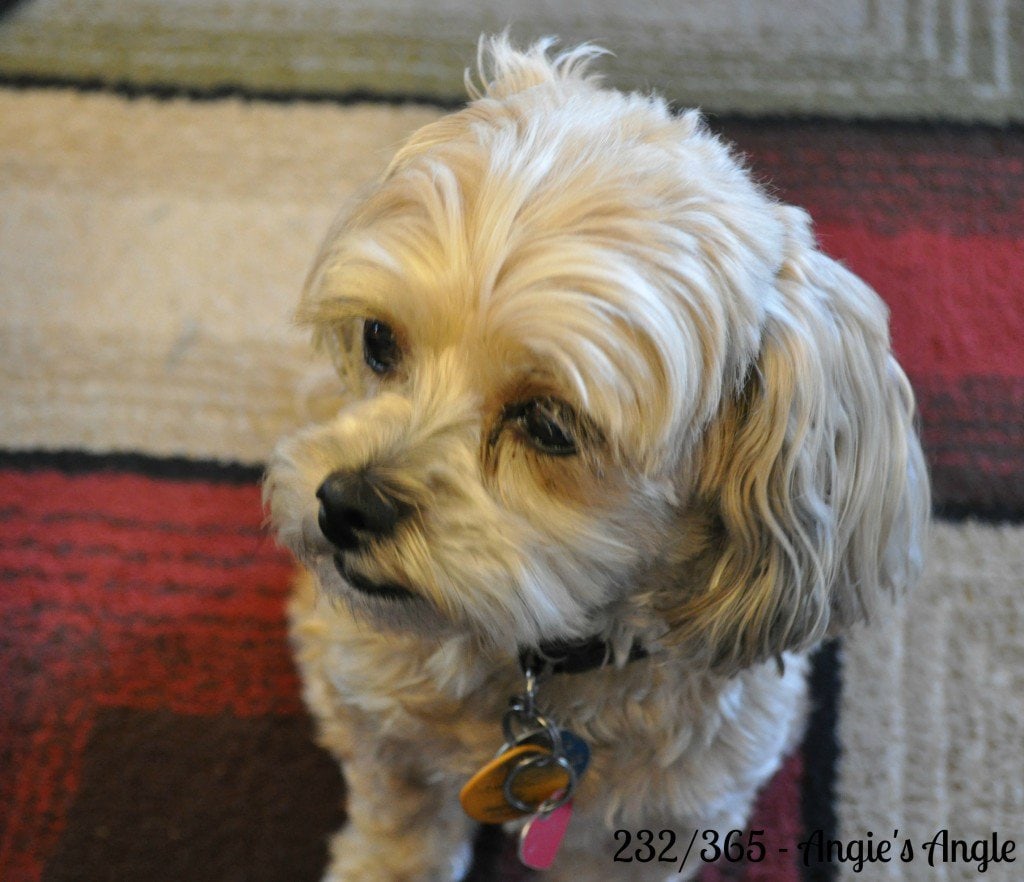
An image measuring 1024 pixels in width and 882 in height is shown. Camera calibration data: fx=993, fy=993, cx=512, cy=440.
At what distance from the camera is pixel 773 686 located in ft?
3.44

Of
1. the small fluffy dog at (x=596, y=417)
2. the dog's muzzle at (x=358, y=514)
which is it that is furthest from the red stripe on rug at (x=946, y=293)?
the dog's muzzle at (x=358, y=514)

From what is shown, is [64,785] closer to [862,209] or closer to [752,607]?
[752,607]

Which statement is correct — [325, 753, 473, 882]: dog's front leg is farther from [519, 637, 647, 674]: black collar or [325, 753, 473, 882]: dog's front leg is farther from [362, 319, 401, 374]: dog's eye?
[362, 319, 401, 374]: dog's eye

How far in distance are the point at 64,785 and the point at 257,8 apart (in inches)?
54.9

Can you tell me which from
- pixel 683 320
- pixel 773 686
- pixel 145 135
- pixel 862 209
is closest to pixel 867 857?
pixel 773 686

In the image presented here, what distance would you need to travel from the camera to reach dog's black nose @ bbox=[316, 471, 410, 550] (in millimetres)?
763

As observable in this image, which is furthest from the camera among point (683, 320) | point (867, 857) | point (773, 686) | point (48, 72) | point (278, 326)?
point (48, 72)

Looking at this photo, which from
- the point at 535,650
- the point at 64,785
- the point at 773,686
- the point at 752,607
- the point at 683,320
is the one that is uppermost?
the point at 683,320

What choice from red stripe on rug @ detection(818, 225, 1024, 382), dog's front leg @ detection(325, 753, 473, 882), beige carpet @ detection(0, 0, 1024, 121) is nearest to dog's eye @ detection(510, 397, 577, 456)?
dog's front leg @ detection(325, 753, 473, 882)

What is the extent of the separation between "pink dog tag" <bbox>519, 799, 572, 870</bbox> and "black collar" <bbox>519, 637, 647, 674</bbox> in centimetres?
16

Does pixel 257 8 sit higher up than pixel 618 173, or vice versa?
pixel 618 173

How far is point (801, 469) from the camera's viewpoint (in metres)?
0.79

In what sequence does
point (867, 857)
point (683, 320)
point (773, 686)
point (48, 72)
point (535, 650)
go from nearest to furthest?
point (683, 320) → point (535, 650) → point (773, 686) → point (867, 857) → point (48, 72)

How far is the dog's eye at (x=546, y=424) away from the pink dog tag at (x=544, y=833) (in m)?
0.40
